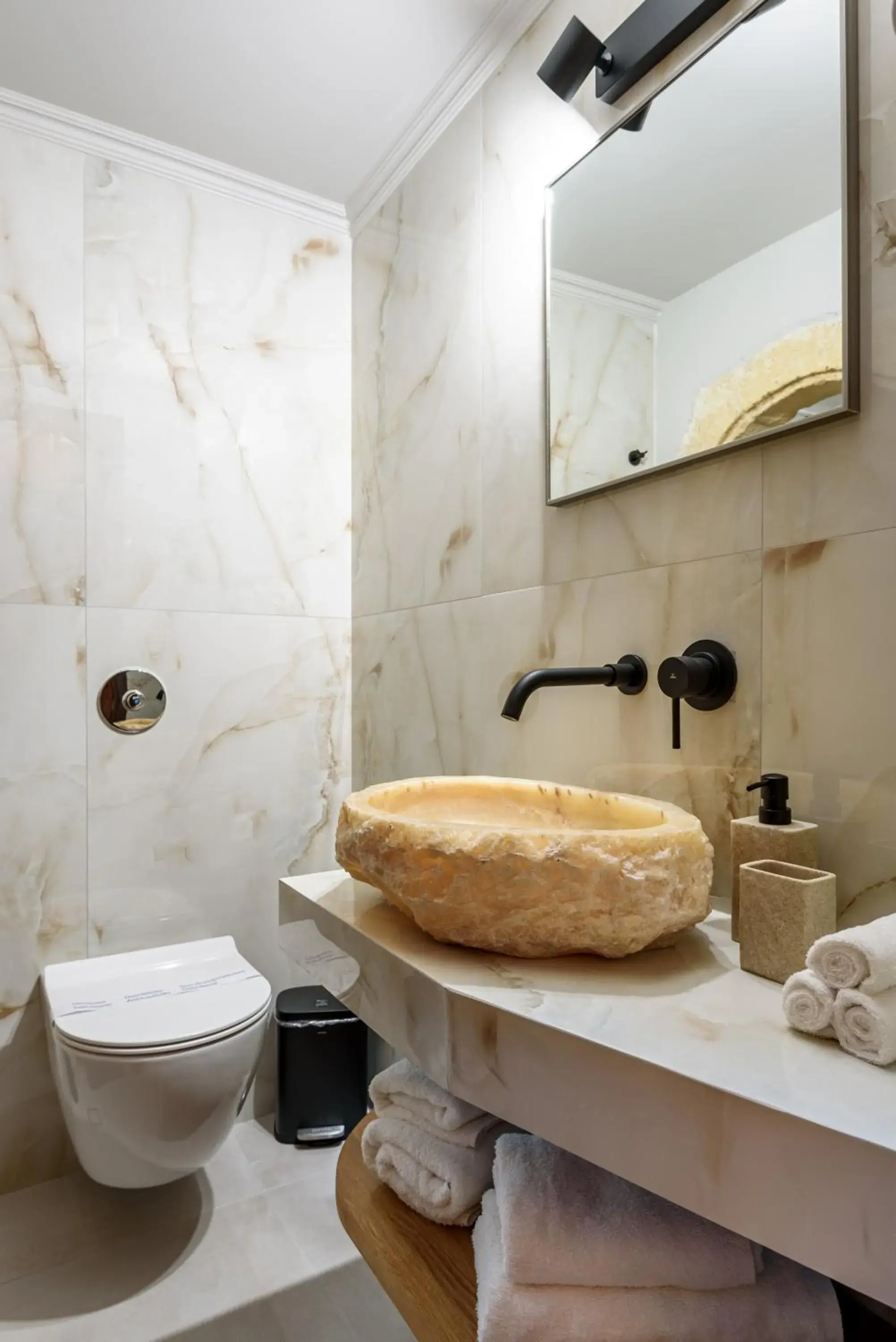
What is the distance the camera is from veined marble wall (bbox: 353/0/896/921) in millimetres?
909

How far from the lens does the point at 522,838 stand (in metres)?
0.79

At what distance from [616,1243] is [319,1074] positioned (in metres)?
1.37

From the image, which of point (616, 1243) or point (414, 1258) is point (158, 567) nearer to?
point (414, 1258)

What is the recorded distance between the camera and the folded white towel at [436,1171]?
897 millimetres

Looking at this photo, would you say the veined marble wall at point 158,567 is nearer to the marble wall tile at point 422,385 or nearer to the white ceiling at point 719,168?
the marble wall tile at point 422,385

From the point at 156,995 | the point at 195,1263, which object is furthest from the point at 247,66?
the point at 195,1263

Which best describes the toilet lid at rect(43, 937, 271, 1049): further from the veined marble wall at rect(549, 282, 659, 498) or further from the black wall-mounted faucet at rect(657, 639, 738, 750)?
the veined marble wall at rect(549, 282, 659, 498)

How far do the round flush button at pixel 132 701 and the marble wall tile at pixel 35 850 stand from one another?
57 millimetres

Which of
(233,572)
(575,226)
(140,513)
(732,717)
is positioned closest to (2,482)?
(140,513)

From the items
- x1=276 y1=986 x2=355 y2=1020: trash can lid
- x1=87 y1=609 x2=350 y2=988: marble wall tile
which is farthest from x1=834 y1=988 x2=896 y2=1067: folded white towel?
x1=87 y1=609 x2=350 y2=988: marble wall tile

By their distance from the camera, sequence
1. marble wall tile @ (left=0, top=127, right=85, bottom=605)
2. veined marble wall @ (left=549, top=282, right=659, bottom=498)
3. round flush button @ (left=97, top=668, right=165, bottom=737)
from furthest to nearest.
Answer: round flush button @ (left=97, top=668, right=165, bottom=737) → marble wall tile @ (left=0, top=127, right=85, bottom=605) → veined marble wall @ (left=549, top=282, right=659, bottom=498)

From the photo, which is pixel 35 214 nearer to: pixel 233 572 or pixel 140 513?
pixel 140 513

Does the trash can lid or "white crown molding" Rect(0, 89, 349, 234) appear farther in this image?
the trash can lid

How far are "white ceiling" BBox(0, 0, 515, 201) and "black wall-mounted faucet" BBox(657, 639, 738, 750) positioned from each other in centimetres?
130
